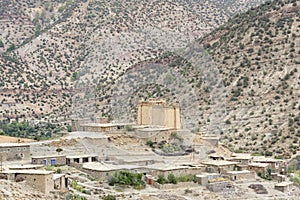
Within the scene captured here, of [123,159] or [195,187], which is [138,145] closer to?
[123,159]

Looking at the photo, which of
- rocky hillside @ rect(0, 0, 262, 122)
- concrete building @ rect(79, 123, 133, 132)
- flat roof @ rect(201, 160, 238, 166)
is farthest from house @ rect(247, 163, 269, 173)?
rocky hillside @ rect(0, 0, 262, 122)

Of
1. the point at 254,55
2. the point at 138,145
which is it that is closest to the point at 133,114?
the point at 138,145

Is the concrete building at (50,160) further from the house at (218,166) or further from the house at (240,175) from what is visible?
the house at (240,175)

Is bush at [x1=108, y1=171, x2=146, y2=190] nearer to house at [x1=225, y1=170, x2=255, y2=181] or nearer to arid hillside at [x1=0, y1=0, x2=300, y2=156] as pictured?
house at [x1=225, y1=170, x2=255, y2=181]

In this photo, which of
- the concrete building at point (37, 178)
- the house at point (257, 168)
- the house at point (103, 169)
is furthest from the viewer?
the house at point (257, 168)

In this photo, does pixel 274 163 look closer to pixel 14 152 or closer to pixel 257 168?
pixel 257 168

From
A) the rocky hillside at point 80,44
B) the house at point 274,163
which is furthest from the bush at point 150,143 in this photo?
the rocky hillside at point 80,44
